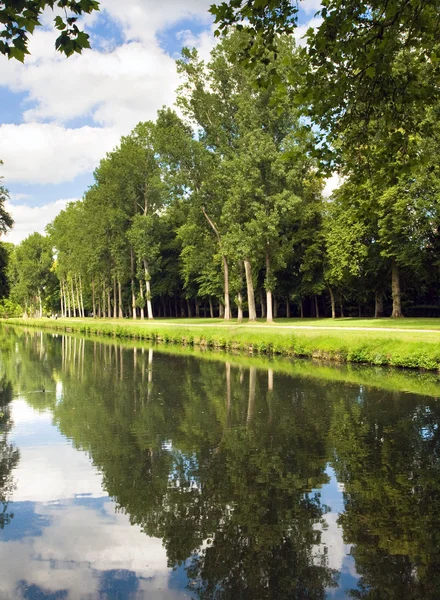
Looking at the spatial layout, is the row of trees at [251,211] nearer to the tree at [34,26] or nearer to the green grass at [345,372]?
the green grass at [345,372]

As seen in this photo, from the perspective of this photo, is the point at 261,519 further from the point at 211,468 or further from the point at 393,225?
the point at 393,225

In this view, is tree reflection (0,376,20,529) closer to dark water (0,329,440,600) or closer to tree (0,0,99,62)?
dark water (0,329,440,600)

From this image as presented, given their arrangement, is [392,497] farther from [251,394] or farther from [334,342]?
[334,342]

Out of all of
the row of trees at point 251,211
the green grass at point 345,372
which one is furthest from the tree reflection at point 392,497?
the row of trees at point 251,211

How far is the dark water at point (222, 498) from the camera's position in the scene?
5844 mm

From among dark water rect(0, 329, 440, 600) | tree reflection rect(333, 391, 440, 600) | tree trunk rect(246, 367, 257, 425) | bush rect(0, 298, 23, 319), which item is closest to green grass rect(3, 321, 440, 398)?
tree trunk rect(246, 367, 257, 425)

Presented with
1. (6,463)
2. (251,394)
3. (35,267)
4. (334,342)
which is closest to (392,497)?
(6,463)

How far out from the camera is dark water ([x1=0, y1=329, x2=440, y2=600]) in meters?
5.84

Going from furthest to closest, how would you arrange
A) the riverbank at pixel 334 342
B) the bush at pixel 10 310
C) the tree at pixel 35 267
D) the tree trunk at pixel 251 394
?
A: the bush at pixel 10 310 → the tree at pixel 35 267 → the riverbank at pixel 334 342 → the tree trunk at pixel 251 394

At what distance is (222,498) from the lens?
803 cm

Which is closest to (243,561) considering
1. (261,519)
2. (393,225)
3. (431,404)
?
(261,519)

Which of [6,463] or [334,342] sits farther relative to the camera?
[334,342]

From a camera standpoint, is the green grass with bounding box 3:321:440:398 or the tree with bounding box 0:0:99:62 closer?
the tree with bounding box 0:0:99:62

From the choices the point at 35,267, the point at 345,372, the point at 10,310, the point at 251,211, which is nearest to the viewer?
the point at 345,372
